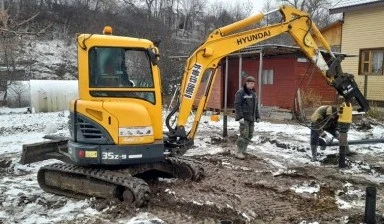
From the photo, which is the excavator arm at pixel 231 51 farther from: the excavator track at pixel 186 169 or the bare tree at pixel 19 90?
the bare tree at pixel 19 90

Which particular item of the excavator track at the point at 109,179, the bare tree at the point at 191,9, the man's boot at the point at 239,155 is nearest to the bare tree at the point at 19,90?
the man's boot at the point at 239,155

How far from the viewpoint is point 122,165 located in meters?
7.22

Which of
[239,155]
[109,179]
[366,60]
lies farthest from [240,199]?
[366,60]

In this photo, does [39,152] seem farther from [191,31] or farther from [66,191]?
[191,31]

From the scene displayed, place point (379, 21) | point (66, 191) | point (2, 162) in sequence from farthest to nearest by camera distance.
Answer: point (379, 21) < point (2, 162) < point (66, 191)

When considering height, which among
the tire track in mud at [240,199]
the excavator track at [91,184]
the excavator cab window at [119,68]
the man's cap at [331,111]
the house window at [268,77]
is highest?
the excavator cab window at [119,68]

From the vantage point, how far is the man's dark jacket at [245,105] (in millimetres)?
10231

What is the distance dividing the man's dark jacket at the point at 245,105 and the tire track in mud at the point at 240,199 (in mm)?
1874

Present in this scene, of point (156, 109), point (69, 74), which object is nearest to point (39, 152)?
point (156, 109)

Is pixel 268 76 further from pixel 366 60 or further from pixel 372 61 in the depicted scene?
pixel 372 61

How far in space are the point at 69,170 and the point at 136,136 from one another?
1334 millimetres

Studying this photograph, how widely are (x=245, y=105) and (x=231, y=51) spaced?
2.32 m

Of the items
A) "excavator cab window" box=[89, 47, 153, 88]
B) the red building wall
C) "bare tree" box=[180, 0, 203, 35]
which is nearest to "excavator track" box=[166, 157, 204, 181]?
"excavator cab window" box=[89, 47, 153, 88]

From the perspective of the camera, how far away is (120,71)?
7047 mm
